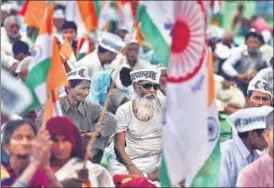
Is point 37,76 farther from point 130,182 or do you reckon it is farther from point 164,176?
point 164,176

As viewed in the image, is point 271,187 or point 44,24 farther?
point 44,24

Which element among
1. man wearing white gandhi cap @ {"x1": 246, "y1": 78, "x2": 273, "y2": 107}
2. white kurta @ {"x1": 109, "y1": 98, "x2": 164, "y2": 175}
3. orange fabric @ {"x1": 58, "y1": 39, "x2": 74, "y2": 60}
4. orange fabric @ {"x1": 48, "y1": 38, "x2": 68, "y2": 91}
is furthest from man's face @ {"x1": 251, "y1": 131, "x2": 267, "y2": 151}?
orange fabric @ {"x1": 58, "y1": 39, "x2": 74, "y2": 60}

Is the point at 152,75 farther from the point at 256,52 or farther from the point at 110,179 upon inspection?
the point at 256,52

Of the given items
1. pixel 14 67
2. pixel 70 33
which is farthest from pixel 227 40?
pixel 14 67

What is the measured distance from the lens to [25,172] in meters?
8.59

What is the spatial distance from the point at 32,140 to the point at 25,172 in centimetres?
36

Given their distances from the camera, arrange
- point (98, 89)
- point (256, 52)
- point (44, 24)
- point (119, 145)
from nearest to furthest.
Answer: point (44, 24) → point (119, 145) → point (98, 89) → point (256, 52)

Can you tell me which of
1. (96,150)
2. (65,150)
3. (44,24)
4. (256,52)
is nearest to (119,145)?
(96,150)

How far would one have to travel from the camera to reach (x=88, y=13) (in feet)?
58.6

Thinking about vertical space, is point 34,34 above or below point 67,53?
above

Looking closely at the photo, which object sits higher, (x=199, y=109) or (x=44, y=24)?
(x=44, y=24)

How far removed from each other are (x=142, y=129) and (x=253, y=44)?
7.56 meters

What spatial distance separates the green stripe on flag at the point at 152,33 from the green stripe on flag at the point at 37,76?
3.13ft

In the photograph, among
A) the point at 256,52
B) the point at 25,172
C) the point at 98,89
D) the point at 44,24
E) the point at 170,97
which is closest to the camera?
the point at 25,172
